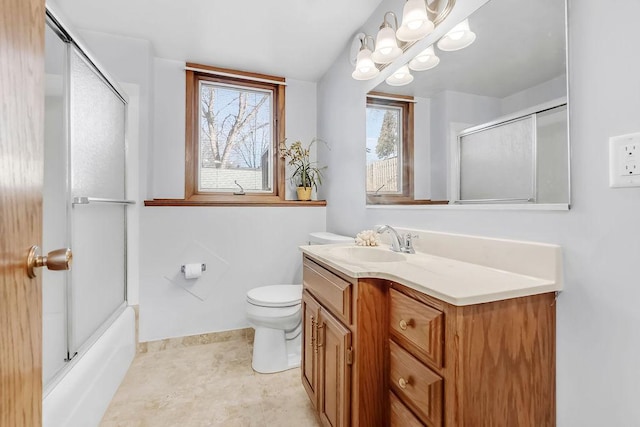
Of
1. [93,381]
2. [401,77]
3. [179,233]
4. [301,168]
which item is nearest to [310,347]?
[93,381]

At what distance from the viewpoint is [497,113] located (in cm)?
104

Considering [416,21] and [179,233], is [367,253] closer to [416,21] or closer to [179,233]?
[416,21]

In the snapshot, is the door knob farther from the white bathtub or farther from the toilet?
the toilet

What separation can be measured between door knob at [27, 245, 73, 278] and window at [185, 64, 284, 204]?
1.76 meters

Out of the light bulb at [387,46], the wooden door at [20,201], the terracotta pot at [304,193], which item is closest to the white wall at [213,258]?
the terracotta pot at [304,193]

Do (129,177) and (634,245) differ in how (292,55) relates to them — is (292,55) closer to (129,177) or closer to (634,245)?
(129,177)

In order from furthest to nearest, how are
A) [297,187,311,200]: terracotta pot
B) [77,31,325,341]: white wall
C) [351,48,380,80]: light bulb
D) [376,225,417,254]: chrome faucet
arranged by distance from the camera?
[297,187,311,200]: terracotta pot
[77,31,325,341]: white wall
[351,48,380,80]: light bulb
[376,225,417,254]: chrome faucet

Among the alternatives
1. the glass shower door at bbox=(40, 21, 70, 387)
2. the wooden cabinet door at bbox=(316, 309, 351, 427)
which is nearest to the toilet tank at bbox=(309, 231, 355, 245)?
the wooden cabinet door at bbox=(316, 309, 351, 427)

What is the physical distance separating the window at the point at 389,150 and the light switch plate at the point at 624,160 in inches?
33.3

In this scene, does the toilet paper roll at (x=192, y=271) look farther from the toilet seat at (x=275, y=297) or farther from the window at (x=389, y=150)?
the window at (x=389, y=150)

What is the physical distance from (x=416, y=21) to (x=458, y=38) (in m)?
0.22

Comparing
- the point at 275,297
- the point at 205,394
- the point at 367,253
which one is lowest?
the point at 205,394

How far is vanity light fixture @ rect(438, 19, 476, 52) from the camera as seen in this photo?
1153 millimetres

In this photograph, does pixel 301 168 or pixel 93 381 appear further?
pixel 301 168
